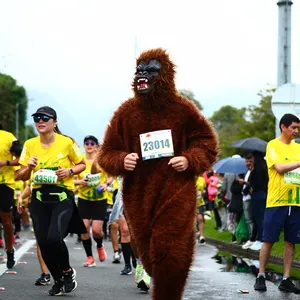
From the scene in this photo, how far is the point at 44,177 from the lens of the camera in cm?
984

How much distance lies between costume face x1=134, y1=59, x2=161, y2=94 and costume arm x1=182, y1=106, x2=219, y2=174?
0.43 meters

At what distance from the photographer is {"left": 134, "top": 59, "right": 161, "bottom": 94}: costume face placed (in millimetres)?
7605

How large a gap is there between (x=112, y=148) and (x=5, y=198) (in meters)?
5.37

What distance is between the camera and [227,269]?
14.0 meters

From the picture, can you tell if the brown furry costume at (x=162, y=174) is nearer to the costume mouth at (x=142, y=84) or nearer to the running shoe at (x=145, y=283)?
the costume mouth at (x=142, y=84)

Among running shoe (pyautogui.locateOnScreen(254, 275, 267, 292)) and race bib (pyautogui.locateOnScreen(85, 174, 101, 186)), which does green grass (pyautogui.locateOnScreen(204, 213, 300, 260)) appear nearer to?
race bib (pyautogui.locateOnScreen(85, 174, 101, 186))

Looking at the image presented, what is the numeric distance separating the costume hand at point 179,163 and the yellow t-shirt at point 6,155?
5948mm

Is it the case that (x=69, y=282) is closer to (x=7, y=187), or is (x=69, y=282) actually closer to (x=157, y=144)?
(x=157, y=144)

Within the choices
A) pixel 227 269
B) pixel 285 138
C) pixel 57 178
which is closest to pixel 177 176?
pixel 57 178

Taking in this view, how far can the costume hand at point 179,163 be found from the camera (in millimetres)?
7336

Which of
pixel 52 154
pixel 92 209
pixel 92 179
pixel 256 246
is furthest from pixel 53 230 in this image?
pixel 256 246

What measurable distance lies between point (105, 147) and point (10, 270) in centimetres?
518

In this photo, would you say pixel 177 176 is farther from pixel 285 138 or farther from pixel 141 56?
pixel 285 138

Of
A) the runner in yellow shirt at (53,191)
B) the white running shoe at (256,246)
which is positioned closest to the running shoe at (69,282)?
the runner in yellow shirt at (53,191)
